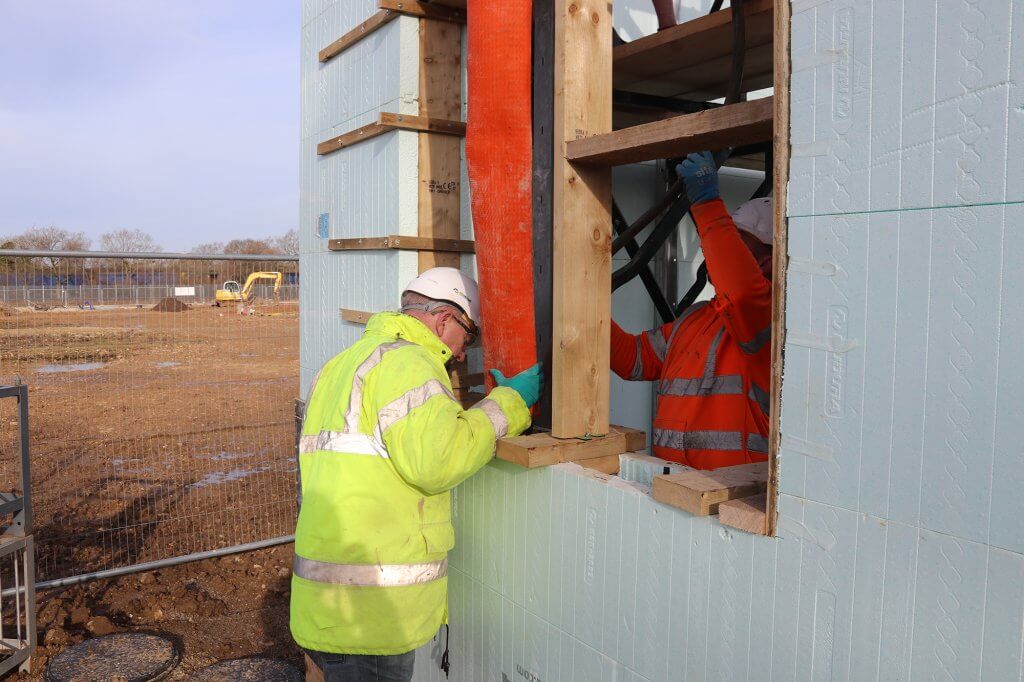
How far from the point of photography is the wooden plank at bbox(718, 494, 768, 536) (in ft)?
6.54

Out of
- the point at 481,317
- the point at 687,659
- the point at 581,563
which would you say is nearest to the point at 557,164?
the point at 481,317

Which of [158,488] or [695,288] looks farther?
[158,488]

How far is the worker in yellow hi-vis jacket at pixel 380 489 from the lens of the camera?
2.66 metres

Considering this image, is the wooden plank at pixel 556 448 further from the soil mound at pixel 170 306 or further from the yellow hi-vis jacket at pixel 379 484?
the soil mound at pixel 170 306

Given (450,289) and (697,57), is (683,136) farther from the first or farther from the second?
(697,57)

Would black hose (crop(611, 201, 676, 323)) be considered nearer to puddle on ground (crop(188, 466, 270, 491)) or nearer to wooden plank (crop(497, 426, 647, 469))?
wooden plank (crop(497, 426, 647, 469))

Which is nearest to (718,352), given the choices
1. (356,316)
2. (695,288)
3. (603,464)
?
(603,464)

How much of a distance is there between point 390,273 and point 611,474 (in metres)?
1.58

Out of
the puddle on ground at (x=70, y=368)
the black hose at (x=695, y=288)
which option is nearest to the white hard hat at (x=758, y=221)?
the black hose at (x=695, y=288)

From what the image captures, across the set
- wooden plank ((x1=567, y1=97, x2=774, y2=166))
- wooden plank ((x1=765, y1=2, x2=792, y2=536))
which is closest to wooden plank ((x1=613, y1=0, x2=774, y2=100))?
wooden plank ((x1=567, y1=97, x2=774, y2=166))

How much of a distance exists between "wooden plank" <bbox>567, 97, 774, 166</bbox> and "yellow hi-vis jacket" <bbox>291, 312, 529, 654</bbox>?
901 millimetres

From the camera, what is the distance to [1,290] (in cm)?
579

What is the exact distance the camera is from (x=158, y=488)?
8219 mm

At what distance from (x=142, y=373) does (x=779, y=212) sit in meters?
6.09
